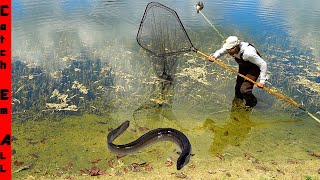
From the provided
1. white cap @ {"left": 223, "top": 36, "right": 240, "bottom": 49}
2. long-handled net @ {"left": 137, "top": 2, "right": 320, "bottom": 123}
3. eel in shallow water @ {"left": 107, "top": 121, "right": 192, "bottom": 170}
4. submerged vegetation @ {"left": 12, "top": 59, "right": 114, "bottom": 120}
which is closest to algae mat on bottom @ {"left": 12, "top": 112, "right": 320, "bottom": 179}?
eel in shallow water @ {"left": 107, "top": 121, "right": 192, "bottom": 170}

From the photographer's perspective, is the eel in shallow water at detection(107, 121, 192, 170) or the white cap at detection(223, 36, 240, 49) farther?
the white cap at detection(223, 36, 240, 49)

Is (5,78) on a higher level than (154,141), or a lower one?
higher

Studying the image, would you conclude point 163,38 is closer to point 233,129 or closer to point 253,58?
point 253,58

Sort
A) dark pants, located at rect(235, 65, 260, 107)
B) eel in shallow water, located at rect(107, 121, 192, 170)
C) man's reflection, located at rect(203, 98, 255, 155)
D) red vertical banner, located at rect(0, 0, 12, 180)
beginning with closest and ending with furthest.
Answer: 1. red vertical banner, located at rect(0, 0, 12, 180)
2. eel in shallow water, located at rect(107, 121, 192, 170)
3. man's reflection, located at rect(203, 98, 255, 155)
4. dark pants, located at rect(235, 65, 260, 107)

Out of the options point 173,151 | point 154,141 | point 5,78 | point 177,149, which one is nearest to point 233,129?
Answer: point 177,149

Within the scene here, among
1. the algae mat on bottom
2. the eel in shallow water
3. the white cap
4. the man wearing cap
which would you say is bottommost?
the algae mat on bottom

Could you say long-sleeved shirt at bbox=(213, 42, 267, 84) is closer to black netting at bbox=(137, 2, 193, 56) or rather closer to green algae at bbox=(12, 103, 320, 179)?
green algae at bbox=(12, 103, 320, 179)

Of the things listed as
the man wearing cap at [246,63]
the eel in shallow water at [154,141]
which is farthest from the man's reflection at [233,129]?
the eel in shallow water at [154,141]

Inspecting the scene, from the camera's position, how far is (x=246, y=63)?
888 centimetres

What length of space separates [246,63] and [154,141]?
11.4ft

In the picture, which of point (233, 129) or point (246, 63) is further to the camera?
point (246, 63)

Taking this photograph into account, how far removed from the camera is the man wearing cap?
8.22m

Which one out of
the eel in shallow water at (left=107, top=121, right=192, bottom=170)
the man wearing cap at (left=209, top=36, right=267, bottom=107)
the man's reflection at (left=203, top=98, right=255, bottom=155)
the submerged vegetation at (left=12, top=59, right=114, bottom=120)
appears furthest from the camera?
the submerged vegetation at (left=12, top=59, right=114, bottom=120)

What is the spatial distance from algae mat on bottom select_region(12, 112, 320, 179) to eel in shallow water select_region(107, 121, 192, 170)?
135mm
